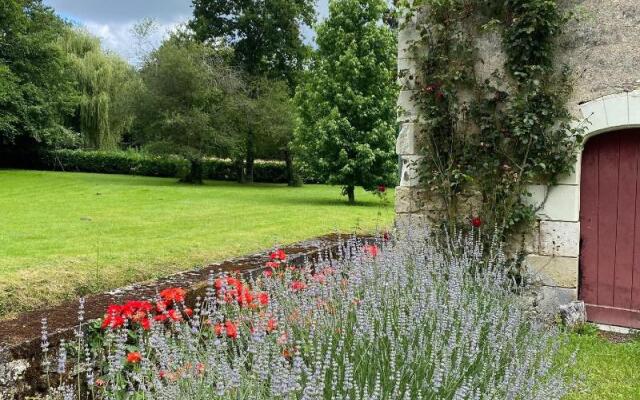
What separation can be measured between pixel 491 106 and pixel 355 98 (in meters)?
11.4

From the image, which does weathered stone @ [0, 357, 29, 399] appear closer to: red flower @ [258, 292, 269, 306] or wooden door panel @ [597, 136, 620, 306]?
red flower @ [258, 292, 269, 306]

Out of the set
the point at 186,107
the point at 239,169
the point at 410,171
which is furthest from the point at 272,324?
the point at 239,169

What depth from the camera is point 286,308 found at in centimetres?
339

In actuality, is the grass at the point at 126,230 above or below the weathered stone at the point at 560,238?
below

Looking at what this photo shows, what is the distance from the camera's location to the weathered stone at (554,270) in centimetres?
581

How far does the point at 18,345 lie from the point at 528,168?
4773 millimetres

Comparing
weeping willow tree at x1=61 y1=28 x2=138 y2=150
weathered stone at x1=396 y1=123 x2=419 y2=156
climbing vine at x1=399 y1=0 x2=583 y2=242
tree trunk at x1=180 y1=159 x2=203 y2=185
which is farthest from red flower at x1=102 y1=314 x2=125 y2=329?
weeping willow tree at x1=61 y1=28 x2=138 y2=150

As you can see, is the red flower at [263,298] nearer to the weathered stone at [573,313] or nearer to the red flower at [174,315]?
the red flower at [174,315]

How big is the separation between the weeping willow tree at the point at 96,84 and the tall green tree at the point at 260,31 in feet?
15.6

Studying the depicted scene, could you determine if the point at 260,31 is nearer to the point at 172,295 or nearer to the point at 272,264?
the point at 272,264

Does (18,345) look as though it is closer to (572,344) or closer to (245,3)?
(572,344)

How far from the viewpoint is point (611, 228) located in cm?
580

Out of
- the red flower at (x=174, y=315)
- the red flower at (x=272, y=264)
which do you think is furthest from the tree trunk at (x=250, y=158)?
the red flower at (x=174, y=315)

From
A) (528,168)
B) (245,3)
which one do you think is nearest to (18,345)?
(528,168)
